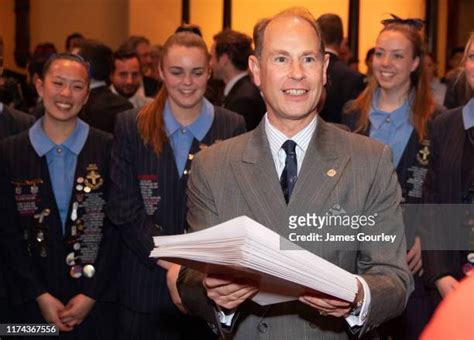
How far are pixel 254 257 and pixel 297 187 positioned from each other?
0.47m

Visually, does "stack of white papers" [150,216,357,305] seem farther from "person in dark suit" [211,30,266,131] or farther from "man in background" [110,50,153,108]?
"man in background" [110,50,153,108]

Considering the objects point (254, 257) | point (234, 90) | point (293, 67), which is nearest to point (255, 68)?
point (293, 67)

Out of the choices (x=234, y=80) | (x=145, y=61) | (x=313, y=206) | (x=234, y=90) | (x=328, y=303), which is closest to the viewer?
(x=328, y=303)

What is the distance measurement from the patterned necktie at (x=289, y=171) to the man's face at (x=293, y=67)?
0.23 feet

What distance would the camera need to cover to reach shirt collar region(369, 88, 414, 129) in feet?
12.9

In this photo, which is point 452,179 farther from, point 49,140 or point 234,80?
point 234,80

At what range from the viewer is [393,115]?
12.9 feet

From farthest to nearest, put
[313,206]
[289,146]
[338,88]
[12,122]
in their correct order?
[338,88] < [12,122] < [289,146] < [313,206]

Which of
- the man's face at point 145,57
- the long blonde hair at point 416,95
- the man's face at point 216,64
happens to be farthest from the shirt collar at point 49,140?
the man's face at point 145,57

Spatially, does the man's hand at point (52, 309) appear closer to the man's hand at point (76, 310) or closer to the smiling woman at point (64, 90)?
the man's hand at point (76, 310)

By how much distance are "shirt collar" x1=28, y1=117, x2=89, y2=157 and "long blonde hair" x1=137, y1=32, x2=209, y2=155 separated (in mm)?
282

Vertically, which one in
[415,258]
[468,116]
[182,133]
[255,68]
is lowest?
[415,258]

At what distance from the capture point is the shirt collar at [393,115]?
3.92 m

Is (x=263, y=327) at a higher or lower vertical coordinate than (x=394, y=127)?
lower
